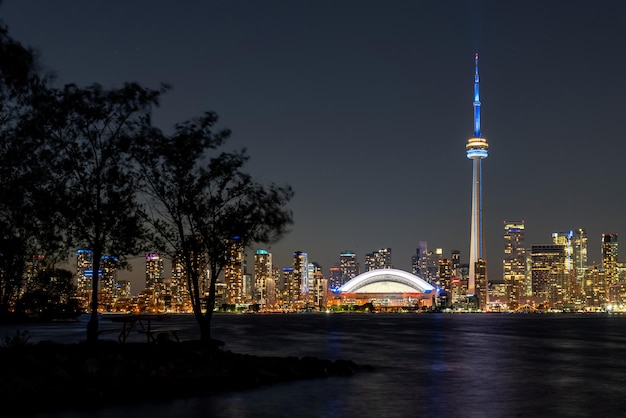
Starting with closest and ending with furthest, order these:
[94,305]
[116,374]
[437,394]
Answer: [116,374] < [94,305] < [437,394]

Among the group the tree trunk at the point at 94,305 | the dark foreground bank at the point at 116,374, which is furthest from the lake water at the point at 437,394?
the tree trunk at the point at 94,305

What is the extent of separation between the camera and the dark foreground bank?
91.8ft

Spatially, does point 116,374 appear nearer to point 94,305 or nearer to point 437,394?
point 94,305

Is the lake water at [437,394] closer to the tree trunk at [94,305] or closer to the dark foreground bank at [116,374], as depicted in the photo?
the dark foreground bank at [116,374]

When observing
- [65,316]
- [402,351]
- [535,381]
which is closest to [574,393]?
[535,381]

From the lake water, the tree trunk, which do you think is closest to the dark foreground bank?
the tree trunk

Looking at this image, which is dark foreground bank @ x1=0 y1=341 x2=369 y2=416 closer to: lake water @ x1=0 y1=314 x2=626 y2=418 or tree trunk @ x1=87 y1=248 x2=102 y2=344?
tree trunk @ x1=87 y1=248 x2=102 y2=344

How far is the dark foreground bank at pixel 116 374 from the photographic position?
2797 cm

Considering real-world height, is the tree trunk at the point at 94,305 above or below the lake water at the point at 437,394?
above

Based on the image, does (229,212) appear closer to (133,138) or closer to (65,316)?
(133,138)

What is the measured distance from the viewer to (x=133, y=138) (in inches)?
1458

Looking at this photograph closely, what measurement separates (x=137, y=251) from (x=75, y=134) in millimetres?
6823

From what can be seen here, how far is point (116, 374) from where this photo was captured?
30.9 meters

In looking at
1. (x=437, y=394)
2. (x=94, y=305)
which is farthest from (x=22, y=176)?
(x=437, y=394)
